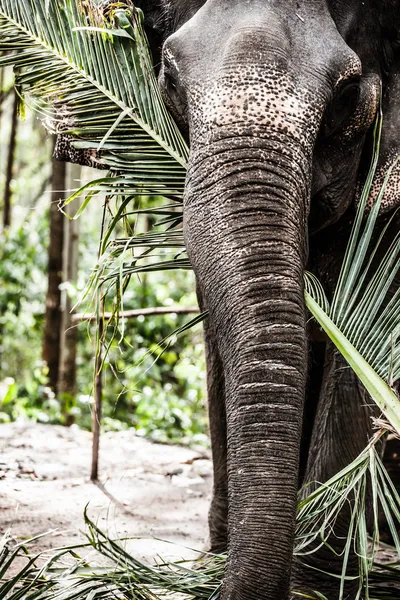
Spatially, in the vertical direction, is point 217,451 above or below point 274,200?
below

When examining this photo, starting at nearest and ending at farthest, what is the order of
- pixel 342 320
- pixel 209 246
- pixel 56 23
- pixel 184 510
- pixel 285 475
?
1. pixel 285 475
2. pixel 209 246
3. pixel 342 320
4. pixel 56 23
5. pixel 184 510

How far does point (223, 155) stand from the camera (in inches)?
121

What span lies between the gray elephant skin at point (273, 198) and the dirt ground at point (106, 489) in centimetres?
145

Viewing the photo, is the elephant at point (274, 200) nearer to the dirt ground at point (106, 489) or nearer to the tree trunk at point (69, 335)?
the dirt ground at point (106, 489)

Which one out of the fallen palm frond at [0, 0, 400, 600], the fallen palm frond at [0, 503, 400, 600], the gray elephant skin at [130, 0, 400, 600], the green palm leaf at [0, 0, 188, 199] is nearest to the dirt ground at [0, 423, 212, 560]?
the fallen palm frond at [0, 503, 400, 600]

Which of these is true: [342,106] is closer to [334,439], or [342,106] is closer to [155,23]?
[155,23]

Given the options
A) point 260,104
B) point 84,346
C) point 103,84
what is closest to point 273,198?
point 260,104

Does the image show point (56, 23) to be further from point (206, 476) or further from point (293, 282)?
point (206, 476)

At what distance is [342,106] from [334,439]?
→ 146cm

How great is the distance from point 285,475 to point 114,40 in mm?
2151

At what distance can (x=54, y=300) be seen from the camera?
407 inches

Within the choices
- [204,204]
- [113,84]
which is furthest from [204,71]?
[113,84]

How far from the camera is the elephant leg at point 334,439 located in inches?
155

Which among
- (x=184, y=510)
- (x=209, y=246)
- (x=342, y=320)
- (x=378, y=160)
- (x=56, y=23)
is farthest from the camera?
(x=184, y=510)
